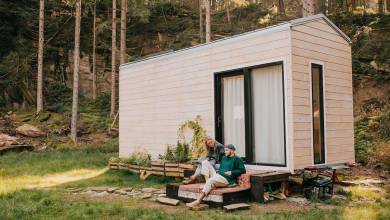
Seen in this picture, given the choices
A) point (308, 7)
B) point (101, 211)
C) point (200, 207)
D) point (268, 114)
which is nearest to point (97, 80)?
point (308, 7)

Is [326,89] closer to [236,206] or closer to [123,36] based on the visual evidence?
[236,206]

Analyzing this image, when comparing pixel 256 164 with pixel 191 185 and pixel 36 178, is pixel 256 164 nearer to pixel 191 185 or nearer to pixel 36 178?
pixel 191 185

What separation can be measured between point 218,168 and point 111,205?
7.89 feet

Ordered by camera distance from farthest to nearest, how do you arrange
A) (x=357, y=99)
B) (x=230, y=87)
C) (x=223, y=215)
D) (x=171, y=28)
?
1. (x=171, y=28)
2. (x=357, y=99)
3. (x=230, y=87)
4. (x=223, y=215)

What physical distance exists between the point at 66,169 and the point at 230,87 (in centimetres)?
590

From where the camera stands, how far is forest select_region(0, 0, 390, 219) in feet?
26.7

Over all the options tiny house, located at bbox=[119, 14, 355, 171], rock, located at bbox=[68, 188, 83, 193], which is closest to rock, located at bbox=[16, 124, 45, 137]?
tiny house, located at bbox=[119, 14, 355, 171]

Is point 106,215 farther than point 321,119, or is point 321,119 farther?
point 321,119

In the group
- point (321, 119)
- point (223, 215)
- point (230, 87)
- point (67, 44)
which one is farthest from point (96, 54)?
point (223, 215)

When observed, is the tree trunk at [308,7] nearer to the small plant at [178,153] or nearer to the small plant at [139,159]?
the small plant at [178,153]

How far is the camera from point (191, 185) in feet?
25.3

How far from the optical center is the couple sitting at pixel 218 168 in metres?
7.03

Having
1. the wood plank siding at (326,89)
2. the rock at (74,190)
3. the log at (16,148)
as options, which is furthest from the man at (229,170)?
the log at (16,148)

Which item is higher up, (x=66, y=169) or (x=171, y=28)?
(x=171, y=28)
